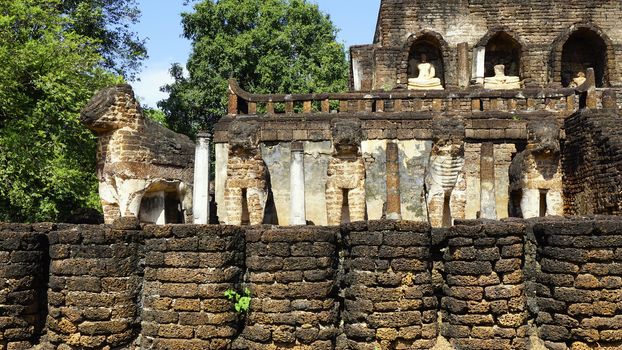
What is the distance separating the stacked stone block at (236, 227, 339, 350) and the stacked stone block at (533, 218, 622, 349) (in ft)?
6.22

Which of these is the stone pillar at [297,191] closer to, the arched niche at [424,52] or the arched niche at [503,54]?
the arched niche at [424,52]

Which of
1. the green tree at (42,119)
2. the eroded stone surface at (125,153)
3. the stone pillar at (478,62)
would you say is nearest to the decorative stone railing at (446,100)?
the eroded stone surface at (125,153)

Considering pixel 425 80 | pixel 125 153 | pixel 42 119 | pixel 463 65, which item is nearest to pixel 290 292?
pixel 125 153

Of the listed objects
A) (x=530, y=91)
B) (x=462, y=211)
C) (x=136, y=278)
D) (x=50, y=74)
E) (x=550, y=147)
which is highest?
(x=50, y=74)

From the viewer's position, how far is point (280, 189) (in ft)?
38.2

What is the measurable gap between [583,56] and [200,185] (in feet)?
45.4

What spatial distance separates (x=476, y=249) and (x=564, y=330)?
0.98 meters

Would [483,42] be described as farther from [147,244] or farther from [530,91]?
[147,244]

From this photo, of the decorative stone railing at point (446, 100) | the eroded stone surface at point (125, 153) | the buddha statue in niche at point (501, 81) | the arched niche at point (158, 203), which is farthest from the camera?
the buddha statue in niche at point (501, 81)

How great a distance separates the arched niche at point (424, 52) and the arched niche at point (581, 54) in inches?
120

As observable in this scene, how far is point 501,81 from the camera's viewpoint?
655 inches

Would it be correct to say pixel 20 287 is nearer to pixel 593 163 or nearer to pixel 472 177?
pixel 472 177

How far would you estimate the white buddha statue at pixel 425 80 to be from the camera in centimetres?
1697

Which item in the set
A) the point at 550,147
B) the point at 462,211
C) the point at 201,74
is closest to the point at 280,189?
the point at 462,211
